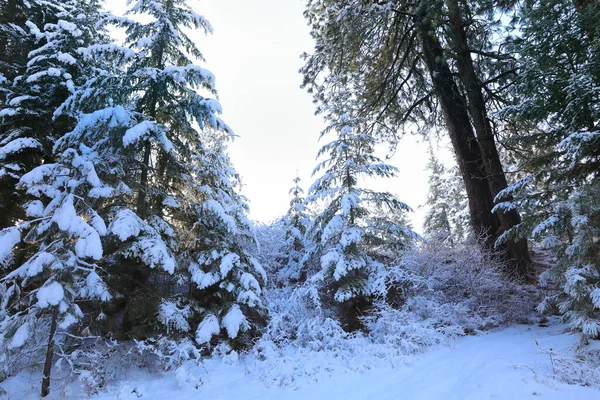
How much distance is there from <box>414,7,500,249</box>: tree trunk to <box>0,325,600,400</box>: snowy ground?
150 inches

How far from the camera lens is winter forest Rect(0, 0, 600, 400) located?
15.6 feet

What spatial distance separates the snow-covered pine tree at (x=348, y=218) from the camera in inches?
301

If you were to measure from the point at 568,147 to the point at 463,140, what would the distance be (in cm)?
565

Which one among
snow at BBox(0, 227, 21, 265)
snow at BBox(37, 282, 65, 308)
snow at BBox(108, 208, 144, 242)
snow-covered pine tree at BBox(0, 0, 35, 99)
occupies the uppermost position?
snow-covered pine tree at BBox(0, 0, 35, 99)

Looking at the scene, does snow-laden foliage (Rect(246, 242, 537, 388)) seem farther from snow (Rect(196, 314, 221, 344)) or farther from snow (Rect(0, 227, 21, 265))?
snow (Rect(0, 227, 21, 265))

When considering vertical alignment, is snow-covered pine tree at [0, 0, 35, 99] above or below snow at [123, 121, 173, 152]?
above

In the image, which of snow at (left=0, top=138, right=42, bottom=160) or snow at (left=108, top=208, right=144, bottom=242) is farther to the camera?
snow at (left=0, top=138, right=42, bottom=160)

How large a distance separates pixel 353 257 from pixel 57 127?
9473mm

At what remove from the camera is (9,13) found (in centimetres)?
1031

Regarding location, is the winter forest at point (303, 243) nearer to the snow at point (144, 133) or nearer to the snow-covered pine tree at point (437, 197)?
the snow at point (144, 133)

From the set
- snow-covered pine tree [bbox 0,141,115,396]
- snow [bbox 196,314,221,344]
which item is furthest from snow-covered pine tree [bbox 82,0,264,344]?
snow-covered pine tree [bbox 0,141,115,396]

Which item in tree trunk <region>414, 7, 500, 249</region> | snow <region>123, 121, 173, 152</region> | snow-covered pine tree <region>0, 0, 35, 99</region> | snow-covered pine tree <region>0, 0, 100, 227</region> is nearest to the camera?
snow <region>123, 121, 173, 152</region>

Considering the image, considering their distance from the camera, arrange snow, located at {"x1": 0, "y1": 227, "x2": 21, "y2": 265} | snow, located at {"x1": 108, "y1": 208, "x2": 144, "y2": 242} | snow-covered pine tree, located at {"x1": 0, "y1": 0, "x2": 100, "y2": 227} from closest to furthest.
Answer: snow, located at {"x1": 0, "y1": 227, "x2": 21, "y2": 265}, snow, located at {"x1": 108, "y1": 208, "x2": 144, "y2": 242}, snow-covered pine tree, located at {"x1": 0, "y1": 0, "x2": 100, "y2": 227}

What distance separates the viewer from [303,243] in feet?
38.5
